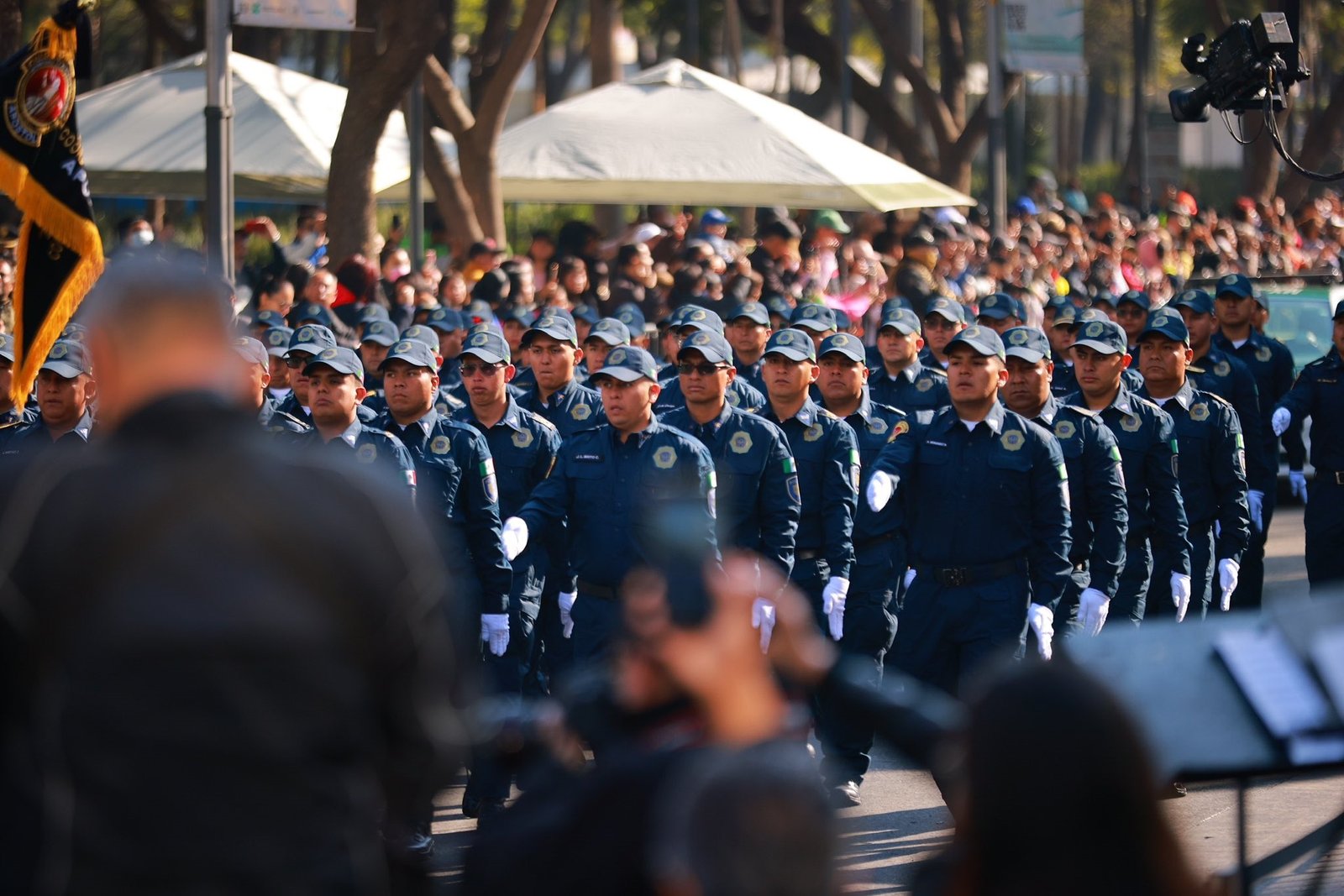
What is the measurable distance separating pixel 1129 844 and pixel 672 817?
66 cm

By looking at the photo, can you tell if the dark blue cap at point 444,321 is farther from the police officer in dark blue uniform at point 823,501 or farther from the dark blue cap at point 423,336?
the police officer in dark blue uniform at point 823,501

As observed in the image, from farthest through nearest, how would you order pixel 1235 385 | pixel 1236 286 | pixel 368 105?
pixel 368 105 < pixel 1236 286 < pixel 1235 385

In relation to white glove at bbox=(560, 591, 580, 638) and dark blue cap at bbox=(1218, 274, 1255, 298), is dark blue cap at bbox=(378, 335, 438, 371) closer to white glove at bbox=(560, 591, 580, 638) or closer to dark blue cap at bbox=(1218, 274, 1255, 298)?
white glove at bbox=(560, 591, 580, 638)

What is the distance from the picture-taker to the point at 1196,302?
40.1 feet

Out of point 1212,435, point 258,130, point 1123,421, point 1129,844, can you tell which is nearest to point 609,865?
point 1129,844

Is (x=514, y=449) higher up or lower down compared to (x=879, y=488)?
lower down

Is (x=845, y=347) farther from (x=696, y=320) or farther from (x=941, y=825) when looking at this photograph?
(x=941, y=825)

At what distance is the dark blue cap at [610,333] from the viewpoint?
450 inches

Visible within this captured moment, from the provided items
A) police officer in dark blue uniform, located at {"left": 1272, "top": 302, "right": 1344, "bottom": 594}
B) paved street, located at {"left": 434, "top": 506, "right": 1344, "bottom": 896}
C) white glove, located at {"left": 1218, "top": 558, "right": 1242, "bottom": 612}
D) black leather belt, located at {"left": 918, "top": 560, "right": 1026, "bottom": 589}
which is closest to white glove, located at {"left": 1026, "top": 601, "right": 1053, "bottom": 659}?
black leather belt, located at {"left": 918, "top": 560, "right": 1026, "bottom": 589}

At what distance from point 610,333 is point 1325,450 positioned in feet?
12.7

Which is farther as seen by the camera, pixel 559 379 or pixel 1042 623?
pixel 559 379

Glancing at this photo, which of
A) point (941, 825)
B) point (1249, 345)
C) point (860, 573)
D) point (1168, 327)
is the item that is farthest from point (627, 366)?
point (1249, 345)

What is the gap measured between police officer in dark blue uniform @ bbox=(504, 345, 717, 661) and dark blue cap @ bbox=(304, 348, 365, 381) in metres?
0.92

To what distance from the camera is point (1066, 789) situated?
284 centimetres
